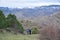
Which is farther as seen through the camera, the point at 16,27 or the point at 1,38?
the point at 16,27

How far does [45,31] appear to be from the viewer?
26.5m

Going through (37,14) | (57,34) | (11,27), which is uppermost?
(57,34)

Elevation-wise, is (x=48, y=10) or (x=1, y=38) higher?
(x=1, y=38)

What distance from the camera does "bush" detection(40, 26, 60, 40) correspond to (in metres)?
26.2

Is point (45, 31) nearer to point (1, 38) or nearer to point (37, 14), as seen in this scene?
point (1, 38)

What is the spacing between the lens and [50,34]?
2609 cm

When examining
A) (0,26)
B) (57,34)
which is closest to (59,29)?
(57,34)

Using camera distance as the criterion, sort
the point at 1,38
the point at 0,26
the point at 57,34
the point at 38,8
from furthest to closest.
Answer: the point at 38,8 < the point at 0,26 < the point at 1,38 < the point at 57,34

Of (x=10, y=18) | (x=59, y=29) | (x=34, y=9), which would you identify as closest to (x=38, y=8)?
(x=34, y=9)

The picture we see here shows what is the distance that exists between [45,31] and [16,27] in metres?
16.4

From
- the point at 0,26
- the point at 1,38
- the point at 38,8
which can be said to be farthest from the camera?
the point at 38,8

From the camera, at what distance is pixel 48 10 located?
19912 cm

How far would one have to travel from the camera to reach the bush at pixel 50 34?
2620 centimetres

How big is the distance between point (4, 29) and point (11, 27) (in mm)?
2616
